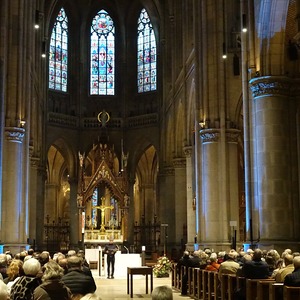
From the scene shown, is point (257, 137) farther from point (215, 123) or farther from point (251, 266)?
point (251, 266)

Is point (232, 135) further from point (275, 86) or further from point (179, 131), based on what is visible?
point (179, 131)

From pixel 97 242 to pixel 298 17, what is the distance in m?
26.1

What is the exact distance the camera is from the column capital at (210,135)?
29.6m

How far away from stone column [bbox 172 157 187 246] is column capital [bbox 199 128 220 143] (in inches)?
490

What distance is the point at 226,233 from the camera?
29.2 meters

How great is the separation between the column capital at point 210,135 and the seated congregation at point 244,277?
1054 centimetres

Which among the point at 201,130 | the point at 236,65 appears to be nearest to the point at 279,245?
the point at 201,130

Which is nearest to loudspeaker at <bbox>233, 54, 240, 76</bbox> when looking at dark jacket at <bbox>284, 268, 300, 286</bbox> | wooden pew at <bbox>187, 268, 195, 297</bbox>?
wooden pew at <bbox>187, 268, 195, 297</bbox>

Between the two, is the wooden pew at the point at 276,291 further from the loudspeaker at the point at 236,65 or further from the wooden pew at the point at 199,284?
the loudspeaker at the point at 236,65

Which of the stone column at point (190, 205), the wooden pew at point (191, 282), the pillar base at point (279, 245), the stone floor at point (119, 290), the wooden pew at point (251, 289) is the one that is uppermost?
the stone column at point (190, 205)

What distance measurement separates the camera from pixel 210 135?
29734 mm

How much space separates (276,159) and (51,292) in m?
14.9

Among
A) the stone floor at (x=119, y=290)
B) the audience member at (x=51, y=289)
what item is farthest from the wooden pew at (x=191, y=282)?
the audience member at (x=51, y=289)

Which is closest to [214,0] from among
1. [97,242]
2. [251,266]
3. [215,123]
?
[215,123]
